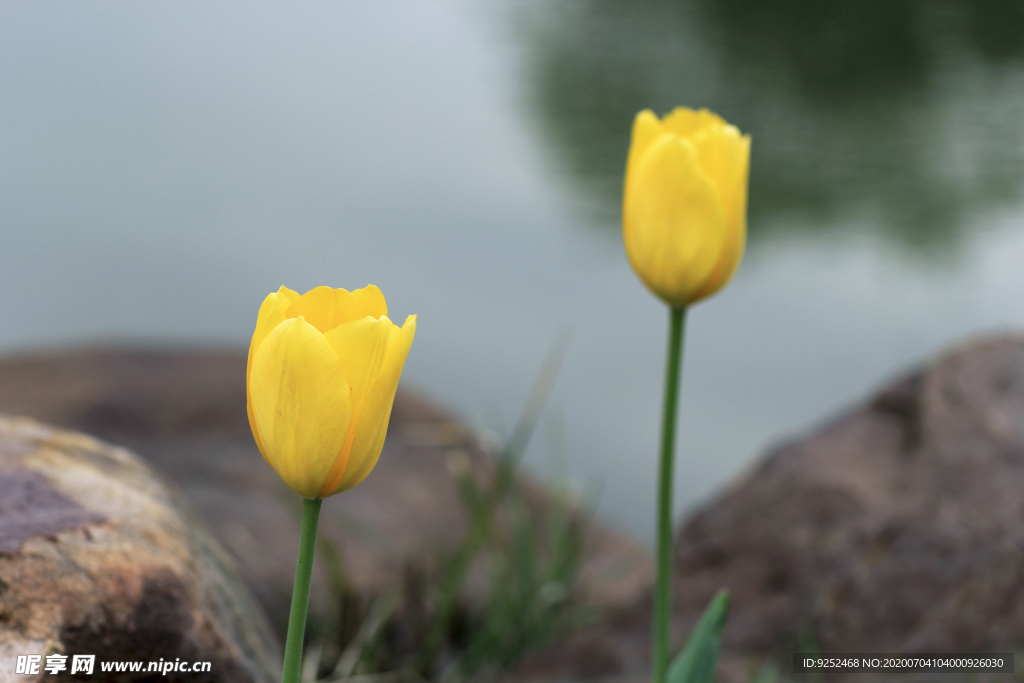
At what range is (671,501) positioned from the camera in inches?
31.6

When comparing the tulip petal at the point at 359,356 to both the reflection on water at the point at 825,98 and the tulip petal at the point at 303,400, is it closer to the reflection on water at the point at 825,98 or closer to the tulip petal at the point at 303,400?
the tulip petal at the point at 303,400

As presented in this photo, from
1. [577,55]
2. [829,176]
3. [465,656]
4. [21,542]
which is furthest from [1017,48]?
[21,542]

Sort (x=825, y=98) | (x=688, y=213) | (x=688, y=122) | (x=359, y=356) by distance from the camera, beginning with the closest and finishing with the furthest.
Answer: (x=359, y=356) < (x=688, y=213) < (x=688, y=122) < (x=825, y=98)

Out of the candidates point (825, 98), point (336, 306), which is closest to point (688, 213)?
point (336, 306)

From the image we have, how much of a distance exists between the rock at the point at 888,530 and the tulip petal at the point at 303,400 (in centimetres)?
109

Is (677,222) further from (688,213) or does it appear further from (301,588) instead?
(301,588)

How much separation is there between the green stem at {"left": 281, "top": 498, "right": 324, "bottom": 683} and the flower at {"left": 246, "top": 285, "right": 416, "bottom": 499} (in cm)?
2

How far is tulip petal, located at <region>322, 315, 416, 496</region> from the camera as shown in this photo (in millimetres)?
483

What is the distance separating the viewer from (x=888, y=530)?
4.65 feet

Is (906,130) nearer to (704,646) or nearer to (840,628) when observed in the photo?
(840,628)

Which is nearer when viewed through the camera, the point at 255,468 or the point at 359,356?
the point at 359,356

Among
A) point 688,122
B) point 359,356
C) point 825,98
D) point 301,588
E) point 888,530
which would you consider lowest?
point 301,588

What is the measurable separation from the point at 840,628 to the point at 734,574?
217 millimetres

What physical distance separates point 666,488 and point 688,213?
0.82 ft
